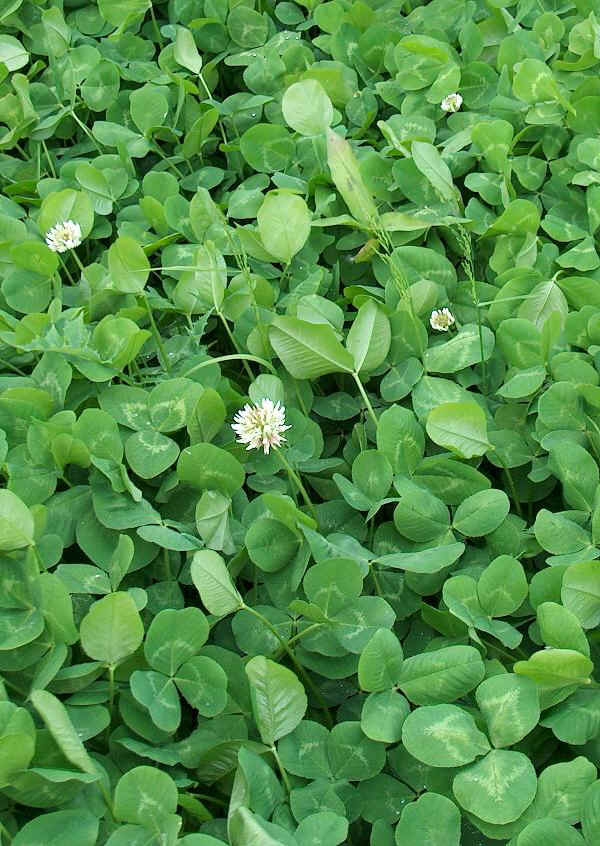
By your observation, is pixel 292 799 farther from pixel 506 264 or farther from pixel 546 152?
A: pixel 546 152

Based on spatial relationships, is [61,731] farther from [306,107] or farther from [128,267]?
[306,107]

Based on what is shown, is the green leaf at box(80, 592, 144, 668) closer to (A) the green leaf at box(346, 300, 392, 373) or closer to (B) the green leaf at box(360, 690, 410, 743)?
(B) the green leaf at box(360, 690, 410, 743)

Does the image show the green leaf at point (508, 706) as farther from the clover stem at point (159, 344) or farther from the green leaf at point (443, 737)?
the clover stem at point (159, 344)

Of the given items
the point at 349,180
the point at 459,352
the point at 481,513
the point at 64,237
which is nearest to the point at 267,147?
the point at 349,180

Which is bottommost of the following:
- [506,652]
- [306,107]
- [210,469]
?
[506,652]

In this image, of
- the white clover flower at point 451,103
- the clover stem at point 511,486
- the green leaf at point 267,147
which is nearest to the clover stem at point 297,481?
the clover stem at point 511,486

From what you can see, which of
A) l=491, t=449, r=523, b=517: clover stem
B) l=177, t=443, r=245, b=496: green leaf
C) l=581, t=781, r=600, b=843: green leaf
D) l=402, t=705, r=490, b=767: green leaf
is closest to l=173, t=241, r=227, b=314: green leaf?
l=177, t=443, r=245, b=496: green leaf

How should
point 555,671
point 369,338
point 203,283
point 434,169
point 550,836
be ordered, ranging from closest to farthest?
point 550,836, point 555,671, point 369,338, point 203,283, point 434,169
